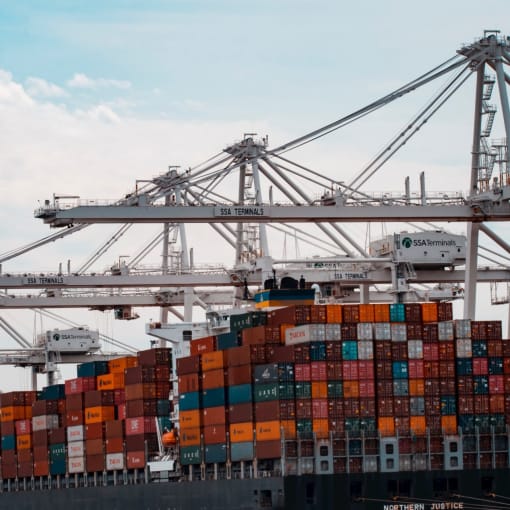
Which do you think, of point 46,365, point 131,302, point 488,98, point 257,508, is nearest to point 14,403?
point 131,302

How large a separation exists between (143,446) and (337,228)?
15830mm

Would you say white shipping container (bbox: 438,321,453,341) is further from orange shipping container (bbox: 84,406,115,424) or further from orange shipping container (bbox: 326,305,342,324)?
orange shipping container (bbox: 84,406,115,424)

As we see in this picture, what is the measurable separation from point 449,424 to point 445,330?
331cm

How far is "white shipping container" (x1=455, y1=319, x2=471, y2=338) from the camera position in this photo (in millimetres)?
55250

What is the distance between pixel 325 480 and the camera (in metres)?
53.9

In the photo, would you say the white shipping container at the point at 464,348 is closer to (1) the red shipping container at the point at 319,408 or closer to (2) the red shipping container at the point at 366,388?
(2) the red shipping container at the point at 366,388

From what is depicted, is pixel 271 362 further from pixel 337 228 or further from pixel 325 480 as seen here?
pixel 337 228

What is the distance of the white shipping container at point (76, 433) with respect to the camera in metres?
67.1

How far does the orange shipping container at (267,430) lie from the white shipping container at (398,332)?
17.1ft

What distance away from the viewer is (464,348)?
55.2 metres

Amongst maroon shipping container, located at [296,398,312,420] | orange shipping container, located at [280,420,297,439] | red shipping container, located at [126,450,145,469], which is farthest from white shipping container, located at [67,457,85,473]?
maroon shipping container, located at [296,398,312,420]

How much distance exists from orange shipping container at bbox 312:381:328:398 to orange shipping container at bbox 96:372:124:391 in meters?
14.5

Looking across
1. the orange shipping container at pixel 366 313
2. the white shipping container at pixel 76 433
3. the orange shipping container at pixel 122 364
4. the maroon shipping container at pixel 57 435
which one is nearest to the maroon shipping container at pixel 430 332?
the orange shipping container at pixel 366 313

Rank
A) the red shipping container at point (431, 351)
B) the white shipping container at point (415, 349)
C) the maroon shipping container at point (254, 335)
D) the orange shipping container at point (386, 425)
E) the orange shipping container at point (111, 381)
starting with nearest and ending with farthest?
the orange shipping container at point (386, 425)
the white shipping container at point (415, 349)
the red shipping container at point (431, 351)
the maroon shipping container at point (254, 335)
the orange shipping container at point (111, 381)
